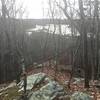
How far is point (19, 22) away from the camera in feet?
94.6

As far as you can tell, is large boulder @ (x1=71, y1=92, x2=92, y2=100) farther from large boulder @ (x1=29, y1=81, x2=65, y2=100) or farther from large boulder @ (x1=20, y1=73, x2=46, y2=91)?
large boulder @ (x1=20, y1=73, x2=46, y2=91)

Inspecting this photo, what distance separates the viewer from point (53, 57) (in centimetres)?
1645

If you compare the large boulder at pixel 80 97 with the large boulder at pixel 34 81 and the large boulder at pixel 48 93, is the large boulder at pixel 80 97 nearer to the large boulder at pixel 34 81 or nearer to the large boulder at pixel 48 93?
the large boulder at pixel 48 93

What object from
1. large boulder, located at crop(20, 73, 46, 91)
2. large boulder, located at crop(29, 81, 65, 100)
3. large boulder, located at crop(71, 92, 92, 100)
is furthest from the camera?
large boulder, located at crop(20, 73, 46, 91)

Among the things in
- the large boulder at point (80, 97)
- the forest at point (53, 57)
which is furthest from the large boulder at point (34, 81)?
the large boulder at point (80, 97)

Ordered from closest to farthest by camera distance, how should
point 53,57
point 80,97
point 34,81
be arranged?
point 80,97
point 34,81
point 53,57

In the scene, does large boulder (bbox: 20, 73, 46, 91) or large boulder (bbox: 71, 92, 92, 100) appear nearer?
large boulder (bbox: 71, 92, 92, 100)

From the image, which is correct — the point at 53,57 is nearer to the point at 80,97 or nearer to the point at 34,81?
the point at 34,81

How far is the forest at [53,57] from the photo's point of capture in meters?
10.5

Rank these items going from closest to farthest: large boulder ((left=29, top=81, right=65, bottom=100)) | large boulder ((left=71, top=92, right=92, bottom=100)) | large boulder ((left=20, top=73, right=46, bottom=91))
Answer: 1. large boulder ((left=71, top=92, right=92, bottom=100))
2. large boulder ((left=29, top=81, right=65, bottom=100))
3. large boulder ((left=20, top=73, right=46, bottom=91))

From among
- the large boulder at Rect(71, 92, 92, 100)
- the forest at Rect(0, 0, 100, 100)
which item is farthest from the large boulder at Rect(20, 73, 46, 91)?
the large boulder at Rect(71, 92, 92, 100)

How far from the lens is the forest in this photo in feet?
34.3

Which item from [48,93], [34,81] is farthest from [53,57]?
[48,93]

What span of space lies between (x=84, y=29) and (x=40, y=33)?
19074 mm
